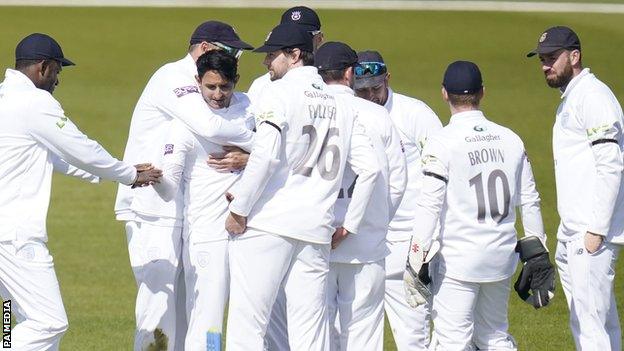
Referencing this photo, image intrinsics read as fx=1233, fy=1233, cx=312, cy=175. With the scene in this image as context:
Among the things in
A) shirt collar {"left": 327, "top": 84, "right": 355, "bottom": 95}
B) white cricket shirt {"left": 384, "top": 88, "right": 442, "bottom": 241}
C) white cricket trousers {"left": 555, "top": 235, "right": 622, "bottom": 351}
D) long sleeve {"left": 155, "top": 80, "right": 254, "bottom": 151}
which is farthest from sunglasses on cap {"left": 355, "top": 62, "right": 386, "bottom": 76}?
white cricket trousers {"left": 555, "top": 235, "right": 622, "bottom": 351}

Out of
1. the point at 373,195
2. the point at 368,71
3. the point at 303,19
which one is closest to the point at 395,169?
the point at 373,195

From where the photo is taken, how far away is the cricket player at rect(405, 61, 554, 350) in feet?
29.6

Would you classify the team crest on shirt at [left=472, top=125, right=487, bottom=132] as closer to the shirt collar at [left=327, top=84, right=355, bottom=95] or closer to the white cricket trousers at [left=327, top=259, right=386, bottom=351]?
the shirt collar at [left=327, top=84, right=355, bottom=95]

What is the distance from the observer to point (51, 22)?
40.6 meters

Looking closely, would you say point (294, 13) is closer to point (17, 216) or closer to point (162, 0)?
point (17, 216)

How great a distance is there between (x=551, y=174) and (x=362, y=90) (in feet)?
44.3

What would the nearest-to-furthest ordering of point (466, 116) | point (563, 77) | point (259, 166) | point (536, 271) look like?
point (259, 166) → point (466, 116) → point (536, 271) → point (563, 77)

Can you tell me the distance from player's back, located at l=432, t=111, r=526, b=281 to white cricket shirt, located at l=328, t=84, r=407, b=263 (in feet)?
1.20

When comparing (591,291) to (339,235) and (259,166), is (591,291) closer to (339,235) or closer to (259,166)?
(339,235)

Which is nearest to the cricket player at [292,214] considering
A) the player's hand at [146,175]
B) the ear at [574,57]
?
the player's hand at [146,175]

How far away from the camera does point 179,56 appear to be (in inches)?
1468

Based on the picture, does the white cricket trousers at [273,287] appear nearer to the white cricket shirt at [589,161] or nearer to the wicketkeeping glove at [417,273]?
the wicketkeeping glove at [417,273]

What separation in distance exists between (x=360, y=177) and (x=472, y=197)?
2.93 feet

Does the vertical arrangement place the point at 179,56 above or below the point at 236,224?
above
